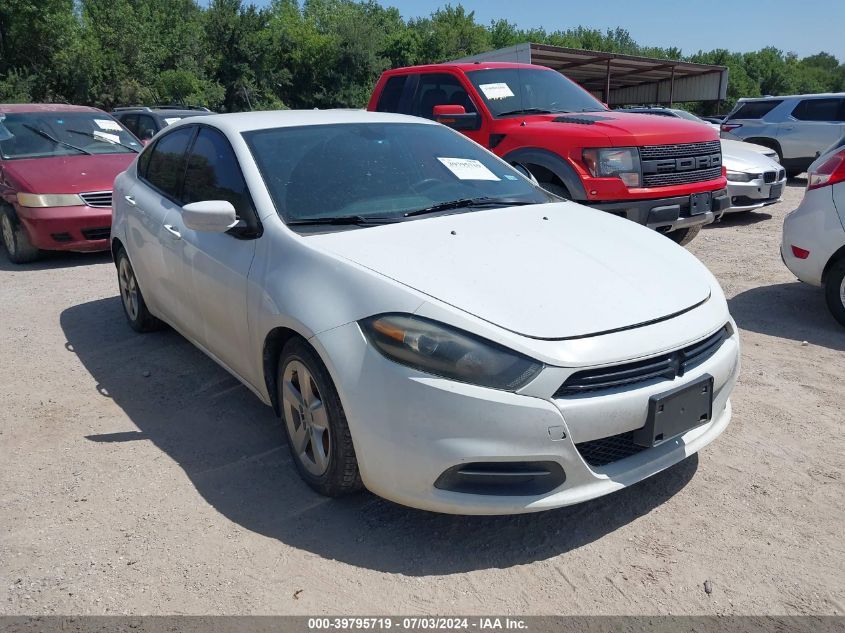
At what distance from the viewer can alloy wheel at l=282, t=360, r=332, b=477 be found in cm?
296

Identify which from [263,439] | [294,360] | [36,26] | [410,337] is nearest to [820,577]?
[410,337]

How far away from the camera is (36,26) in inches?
1385

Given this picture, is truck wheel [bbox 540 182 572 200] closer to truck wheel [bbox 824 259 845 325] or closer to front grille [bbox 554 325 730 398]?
truck wheel [bbox 824 259 845 325]

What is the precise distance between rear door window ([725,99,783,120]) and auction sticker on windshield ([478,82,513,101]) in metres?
9.49

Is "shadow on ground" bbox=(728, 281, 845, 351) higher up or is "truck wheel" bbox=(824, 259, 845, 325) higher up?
"truck wheel" bbox=(824, 259, 845, 325)

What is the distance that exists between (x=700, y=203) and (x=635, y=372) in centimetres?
453

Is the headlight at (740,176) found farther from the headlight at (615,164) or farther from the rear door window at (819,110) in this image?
the rear door window at (819,110)

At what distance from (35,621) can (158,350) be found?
2764 millimetres

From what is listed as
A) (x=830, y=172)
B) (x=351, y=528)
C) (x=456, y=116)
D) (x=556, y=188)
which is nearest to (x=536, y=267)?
(x=351, y=528)

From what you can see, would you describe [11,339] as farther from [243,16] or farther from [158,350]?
[243,16]

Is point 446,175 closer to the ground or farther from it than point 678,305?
farther from it

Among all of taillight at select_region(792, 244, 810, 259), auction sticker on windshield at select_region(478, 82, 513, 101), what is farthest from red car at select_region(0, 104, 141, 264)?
taillight at select_region(792, 244, 810, 259)

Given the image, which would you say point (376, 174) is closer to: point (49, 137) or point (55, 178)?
point (55, 178)

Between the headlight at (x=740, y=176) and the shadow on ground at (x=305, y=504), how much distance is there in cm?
688
